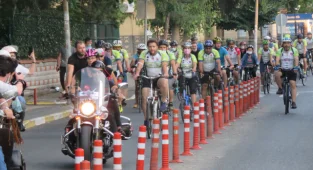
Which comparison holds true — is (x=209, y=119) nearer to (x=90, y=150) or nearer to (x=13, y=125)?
(x=90, y=150)

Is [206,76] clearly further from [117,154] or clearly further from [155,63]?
[117,154]

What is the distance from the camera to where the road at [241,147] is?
488 inches

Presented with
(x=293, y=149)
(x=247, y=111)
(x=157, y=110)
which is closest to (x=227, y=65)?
(x=247, y=111)

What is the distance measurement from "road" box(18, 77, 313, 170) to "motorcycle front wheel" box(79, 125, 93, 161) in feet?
3.83

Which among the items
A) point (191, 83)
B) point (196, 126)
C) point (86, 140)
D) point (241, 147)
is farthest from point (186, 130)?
point (191, 83)

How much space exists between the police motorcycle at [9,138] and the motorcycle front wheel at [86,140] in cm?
148

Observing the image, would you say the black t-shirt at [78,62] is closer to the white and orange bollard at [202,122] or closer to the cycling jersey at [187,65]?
the white and orange bollard at [202,122]

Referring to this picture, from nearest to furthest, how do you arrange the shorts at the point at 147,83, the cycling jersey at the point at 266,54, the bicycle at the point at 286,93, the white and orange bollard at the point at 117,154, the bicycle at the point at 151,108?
the white and orange bollard at the point at 117,154 → the bicycle at the point at 151,108 → the shorts at the point at 147,83 → the bicycle at the point at 286,93 → the cycling jersey at the point at 266,54

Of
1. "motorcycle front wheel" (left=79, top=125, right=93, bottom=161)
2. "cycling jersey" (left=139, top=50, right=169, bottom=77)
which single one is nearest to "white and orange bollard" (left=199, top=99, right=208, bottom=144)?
"cycling jersey" (left=139, top=50, right=169, bottom=77)

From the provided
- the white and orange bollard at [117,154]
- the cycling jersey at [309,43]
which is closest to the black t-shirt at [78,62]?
the white and orange bollard at [117,154]

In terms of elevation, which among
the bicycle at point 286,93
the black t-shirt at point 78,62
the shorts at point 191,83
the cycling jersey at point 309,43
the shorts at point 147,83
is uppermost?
the black t-shirt at point 78,62

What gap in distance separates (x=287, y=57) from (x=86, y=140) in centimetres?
1120

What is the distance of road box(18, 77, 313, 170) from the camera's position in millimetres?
12406

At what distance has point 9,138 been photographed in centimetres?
905
